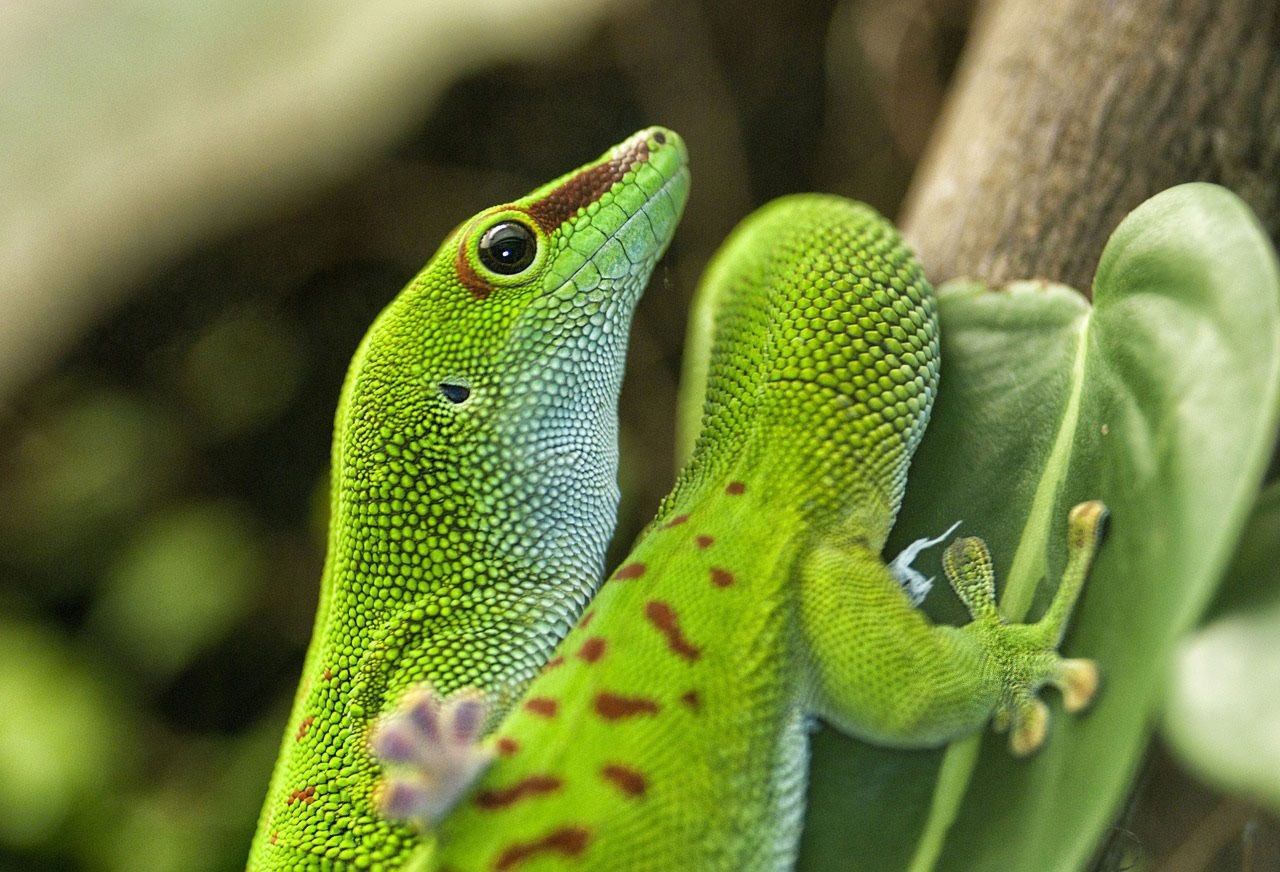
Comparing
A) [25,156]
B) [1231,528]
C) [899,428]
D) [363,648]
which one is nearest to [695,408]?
[899,428]

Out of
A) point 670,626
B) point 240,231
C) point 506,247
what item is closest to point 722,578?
point 670,626

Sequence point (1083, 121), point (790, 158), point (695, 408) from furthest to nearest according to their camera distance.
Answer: point (790, 158)
point (1083, 121)
point (695, 408)

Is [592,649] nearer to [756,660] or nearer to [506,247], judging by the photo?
[756,660]

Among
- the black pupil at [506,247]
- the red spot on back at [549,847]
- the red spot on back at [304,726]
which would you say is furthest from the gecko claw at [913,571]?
the red spot on back at [304,726]

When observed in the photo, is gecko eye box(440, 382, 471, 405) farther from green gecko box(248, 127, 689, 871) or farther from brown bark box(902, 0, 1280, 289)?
brown bark box(902, 0, 1280, 289)

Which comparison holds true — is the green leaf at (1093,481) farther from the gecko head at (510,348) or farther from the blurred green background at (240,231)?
the blurred green background at (240,231)

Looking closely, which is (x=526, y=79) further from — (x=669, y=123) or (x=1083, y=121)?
(x=1083, y=121)
